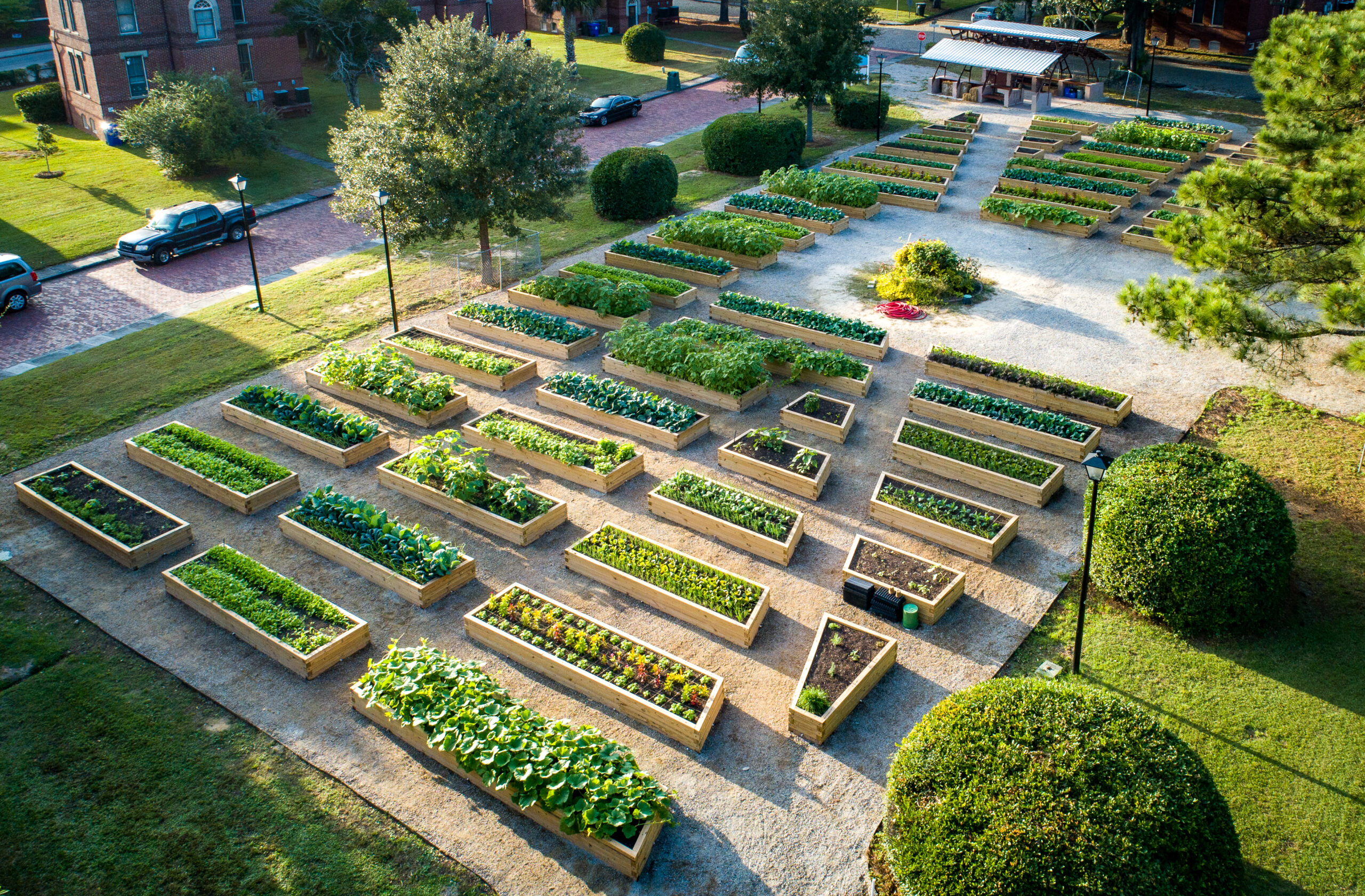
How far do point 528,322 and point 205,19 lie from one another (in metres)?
25.6

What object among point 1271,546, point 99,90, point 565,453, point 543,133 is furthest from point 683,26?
point 1271,546

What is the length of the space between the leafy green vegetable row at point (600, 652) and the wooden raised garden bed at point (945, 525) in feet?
15.5

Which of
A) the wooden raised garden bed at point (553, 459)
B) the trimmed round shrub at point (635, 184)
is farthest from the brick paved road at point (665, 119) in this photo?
the wooden raised garden bed at point (553, 459)

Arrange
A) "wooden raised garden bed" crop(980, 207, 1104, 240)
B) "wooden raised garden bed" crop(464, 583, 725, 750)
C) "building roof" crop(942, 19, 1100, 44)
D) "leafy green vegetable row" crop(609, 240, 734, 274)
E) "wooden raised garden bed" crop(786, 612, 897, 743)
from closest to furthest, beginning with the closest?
"wooden raised garden bed" crop(464, 583, 725, 750), "wooden raised garden bed" crop(786, 612, 897, 743), "leafy green vegetable row" crop(609, 240, 734, 274), "wooden raised garden bed" crop(980, 207, 1104, 240), "building roof" crop(942, 19, 1100, 44)

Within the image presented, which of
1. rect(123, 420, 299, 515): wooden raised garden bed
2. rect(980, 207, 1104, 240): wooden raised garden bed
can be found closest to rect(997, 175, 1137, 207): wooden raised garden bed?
rect(980, 207, 1104, 240): wooden raised garden bed

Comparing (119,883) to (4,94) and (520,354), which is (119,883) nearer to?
(520,354)

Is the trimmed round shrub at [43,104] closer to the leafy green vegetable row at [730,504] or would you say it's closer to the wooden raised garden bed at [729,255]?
the wooden raised garden bed at [729,255]

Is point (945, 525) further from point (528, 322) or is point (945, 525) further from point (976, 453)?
point (528, 322)

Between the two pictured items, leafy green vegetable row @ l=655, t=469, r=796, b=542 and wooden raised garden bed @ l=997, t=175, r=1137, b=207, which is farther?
wooden raised garden bed @ l=997, t=175, r=1137, b=207

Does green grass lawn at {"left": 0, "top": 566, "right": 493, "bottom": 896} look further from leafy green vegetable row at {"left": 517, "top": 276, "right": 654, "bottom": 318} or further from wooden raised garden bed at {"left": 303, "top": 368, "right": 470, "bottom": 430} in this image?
leafy green vegetable row at {"left": 517, "top": 276, "right": 654, "bottom": 318}

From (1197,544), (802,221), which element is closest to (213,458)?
(1197,544)

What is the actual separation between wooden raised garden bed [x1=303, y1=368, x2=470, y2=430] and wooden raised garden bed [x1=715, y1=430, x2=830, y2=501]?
207 inches

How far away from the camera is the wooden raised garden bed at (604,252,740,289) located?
23.7 metres

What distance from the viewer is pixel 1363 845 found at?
10.1 meters
